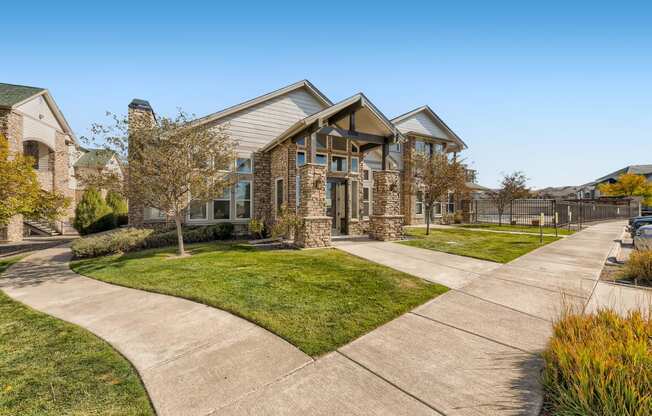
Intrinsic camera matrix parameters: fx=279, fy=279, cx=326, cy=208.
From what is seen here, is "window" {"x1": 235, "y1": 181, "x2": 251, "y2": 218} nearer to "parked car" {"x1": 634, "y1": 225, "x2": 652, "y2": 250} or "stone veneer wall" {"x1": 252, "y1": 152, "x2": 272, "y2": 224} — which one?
"stone veneer wall" {"x1": 252, "y1": 152, "x2": 272, "y2": 224}

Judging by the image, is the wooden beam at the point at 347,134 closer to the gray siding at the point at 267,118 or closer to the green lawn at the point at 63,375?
the gray siding at the point at 267,118

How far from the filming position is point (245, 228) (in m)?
14.9

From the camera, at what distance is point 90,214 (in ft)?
59.9

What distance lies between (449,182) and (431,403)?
13.8m

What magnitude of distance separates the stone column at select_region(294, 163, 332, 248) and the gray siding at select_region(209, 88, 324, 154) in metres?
5.31

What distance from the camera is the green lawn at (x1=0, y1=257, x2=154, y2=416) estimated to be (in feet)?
9.34

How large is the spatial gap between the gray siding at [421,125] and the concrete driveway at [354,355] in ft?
53.7

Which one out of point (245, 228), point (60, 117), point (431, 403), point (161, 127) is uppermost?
point (60, 117)

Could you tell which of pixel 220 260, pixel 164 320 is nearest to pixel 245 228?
pixel 220 260

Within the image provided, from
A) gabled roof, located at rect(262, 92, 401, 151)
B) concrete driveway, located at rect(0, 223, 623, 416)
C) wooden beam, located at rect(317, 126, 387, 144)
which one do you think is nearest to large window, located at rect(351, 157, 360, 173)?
wooden beam, located at rect(317, 126, 387, 144)

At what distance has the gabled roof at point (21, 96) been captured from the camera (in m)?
15.9

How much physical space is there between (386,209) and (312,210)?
386 cm

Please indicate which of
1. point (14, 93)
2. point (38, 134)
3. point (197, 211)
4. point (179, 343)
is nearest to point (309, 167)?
point (197, 211)

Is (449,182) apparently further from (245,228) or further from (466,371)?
(466,371)
